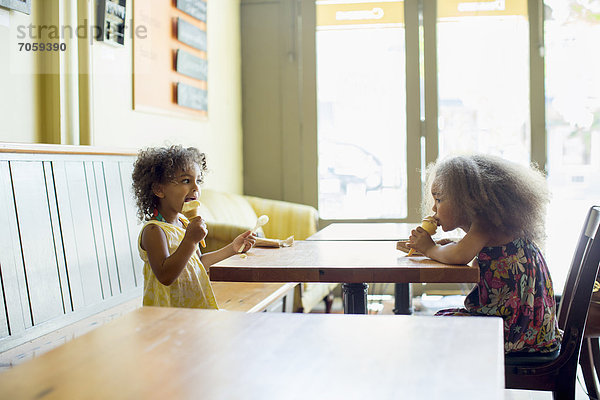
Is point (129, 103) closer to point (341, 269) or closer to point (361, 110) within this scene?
point (341, 269)

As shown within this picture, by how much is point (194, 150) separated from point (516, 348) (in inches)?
47.2

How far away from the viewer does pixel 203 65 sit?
4.37 m

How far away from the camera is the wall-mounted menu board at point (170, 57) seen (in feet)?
11.4

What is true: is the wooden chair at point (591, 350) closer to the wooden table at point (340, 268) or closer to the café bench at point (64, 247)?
the wooden table at point (340, 268)

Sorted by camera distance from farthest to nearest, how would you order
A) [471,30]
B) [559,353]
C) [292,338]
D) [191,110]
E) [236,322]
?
1. [471,30]
2. [191,110]
3. [559,353]
4. [236,322]
5. [292,338]

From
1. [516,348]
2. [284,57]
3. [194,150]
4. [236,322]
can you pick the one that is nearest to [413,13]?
[284,57]

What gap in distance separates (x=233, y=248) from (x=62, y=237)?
2.37 feet

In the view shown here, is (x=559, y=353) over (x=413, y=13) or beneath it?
beneath

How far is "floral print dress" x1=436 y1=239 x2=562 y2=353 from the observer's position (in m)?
1.82

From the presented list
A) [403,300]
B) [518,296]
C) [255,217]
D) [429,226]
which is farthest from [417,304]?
[518,296]

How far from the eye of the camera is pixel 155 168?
2070 millimetres

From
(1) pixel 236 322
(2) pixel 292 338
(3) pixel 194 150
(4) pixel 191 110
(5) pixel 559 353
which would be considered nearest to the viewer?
(2) pixel 292 338

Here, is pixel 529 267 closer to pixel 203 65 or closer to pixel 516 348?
pixel 516 348

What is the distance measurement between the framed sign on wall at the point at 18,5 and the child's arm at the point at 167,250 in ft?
3.61
